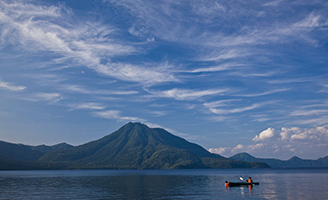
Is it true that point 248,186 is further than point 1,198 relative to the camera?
Yes

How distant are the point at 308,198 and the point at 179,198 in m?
33.7

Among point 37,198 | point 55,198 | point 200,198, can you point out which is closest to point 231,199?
point 200,198

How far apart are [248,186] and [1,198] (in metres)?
85.8

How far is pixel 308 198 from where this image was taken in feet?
236

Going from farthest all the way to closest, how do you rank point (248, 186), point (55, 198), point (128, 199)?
point (248, 186), point (55, 198), point (128, 199)

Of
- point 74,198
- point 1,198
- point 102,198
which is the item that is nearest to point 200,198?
point 102,198

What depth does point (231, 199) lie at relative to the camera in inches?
2822

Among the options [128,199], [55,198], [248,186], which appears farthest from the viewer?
[248,186]

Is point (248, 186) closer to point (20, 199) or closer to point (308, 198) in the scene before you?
point (308, 198)

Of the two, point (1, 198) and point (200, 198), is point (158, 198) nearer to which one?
point (200, 198)

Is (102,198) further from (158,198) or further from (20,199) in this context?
(20,199)

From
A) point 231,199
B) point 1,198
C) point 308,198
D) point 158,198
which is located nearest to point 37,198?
point 1,198

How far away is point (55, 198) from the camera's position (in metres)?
74.9

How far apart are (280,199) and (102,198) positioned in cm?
4639
